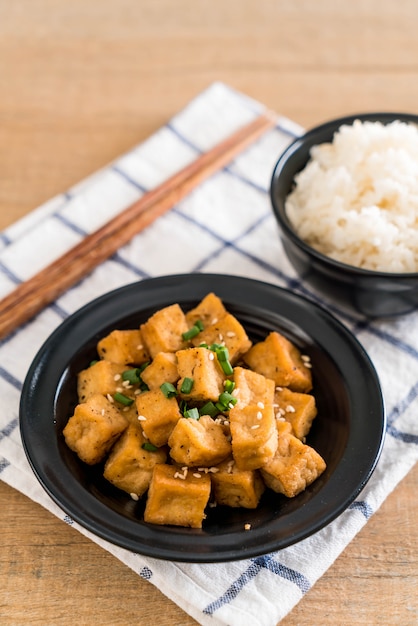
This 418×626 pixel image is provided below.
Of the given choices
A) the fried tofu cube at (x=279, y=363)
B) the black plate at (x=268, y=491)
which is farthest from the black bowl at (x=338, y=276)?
the fried tofu cube at (x=279, y=363)

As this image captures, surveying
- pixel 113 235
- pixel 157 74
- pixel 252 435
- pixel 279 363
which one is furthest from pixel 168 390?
pixel 157 74

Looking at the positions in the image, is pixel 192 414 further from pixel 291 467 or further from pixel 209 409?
pixel 291 467

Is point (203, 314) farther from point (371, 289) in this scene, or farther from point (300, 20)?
point (300, 20)

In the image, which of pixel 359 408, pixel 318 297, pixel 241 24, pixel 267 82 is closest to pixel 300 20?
pixel 241 24

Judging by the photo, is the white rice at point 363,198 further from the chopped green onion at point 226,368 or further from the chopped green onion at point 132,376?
the chopped green onion at point 132,376

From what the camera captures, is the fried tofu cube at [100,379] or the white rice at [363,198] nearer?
the fried tofu cube at [100,379]

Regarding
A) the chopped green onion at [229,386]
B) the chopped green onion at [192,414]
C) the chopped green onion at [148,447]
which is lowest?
the chopped green onion at [148,447]
